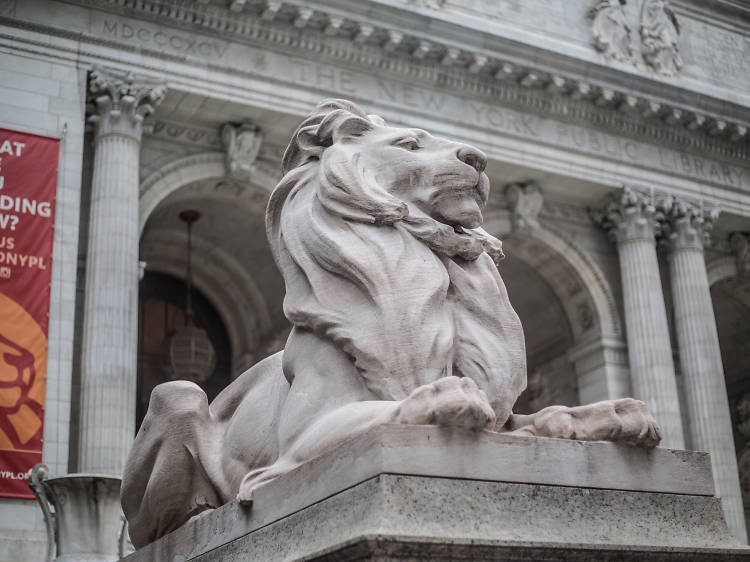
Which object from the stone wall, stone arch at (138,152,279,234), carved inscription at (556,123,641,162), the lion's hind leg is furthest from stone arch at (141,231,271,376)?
the lion's hind leg

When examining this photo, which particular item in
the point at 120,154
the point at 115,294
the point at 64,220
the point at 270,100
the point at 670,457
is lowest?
the point at 670,457

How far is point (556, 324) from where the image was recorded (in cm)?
2133

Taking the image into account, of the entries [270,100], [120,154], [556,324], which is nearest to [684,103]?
[556,324]

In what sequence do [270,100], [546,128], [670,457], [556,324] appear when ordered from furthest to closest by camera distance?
[556,324]
[546,128]
[270,100]
[670,457]

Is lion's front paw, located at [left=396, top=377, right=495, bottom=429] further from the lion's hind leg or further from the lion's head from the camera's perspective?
the lion's hind leg

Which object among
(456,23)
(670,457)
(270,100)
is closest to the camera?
(670,457)

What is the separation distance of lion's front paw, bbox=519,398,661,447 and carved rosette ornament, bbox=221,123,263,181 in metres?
14.4

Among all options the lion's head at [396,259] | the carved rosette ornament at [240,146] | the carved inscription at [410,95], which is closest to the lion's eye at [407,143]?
the lion's head at [396,259]

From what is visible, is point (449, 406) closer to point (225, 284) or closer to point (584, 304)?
point (584, 304)

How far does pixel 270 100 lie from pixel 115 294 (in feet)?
13.6

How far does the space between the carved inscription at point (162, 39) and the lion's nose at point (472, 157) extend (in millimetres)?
13040

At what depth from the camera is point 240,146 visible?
17078mm

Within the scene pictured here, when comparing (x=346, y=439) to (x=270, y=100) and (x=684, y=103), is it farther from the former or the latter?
(x=684, y=103)

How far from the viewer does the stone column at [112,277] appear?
13602 mm
